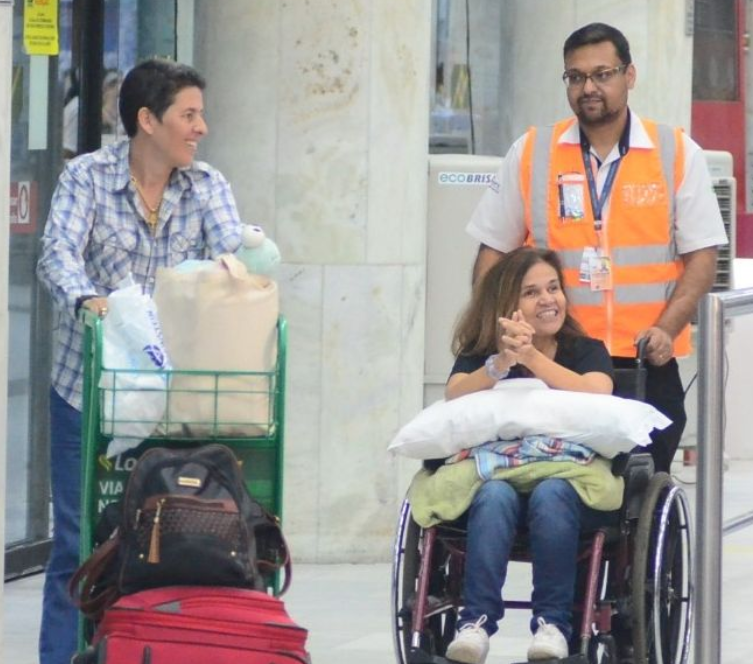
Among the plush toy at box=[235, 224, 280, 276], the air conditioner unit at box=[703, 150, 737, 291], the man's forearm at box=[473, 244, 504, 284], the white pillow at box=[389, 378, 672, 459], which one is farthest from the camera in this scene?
the air conditioner unit at box=[703, 150, 737, 291]

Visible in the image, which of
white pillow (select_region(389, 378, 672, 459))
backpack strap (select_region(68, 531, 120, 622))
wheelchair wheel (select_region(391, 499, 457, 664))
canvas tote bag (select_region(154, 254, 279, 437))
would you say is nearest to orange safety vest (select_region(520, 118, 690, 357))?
white pillow (select_region(389, 378, 672, 459))

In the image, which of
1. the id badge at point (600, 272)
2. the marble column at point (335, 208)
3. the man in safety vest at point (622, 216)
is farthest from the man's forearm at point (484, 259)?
the marble column at point (335, 208)

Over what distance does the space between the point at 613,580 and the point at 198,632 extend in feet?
3.99

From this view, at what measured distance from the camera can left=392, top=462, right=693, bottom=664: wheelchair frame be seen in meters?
5.42

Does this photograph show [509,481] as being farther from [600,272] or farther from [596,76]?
[596,76]

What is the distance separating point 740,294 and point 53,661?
6.87 ft

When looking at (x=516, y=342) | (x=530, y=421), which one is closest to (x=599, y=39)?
(x=516, y=342)

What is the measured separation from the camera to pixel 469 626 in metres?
5.38

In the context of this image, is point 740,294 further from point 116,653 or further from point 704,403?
point 116,653

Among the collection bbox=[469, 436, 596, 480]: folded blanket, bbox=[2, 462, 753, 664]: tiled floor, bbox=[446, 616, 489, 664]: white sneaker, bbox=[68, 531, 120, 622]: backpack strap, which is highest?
bbox=[469, 436, 596, 480]: folded blanket

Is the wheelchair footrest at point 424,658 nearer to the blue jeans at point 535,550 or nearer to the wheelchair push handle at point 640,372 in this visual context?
the blue jeans at point 535,550

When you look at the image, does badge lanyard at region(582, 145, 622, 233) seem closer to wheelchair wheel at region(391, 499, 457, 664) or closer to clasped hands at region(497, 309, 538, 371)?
clasped hands at region(497, 309, 538, 371)

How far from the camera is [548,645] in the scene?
17.4 feet

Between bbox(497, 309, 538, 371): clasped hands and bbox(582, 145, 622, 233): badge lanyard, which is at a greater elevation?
bbox(582, 145, 622, 233): badge lanyard
